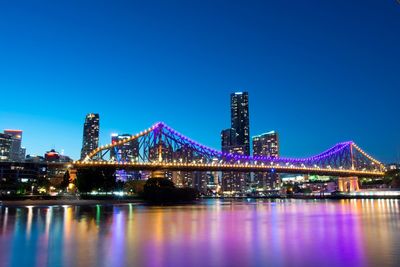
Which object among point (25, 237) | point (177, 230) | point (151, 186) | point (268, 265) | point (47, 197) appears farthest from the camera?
point (151, 186)

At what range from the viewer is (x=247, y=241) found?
20.7m

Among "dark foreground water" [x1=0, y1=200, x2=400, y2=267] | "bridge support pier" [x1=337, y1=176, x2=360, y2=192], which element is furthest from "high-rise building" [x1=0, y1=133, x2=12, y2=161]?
"dark foreground water" [x1=0, y1=200, x2=400, y2=267]

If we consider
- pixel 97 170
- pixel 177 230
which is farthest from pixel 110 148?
pixel 177 230

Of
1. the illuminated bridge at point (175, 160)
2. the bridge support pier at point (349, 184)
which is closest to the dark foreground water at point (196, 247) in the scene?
the illuminated bridge at point (175, 160)

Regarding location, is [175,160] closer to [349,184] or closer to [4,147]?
[349,184]

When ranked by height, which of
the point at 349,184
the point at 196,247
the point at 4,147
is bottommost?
the point at 196,247

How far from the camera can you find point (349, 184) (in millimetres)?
134625

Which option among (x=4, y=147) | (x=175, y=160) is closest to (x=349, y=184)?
(x=175, y=160)

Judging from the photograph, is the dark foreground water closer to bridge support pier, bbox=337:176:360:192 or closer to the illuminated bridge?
the illuminated bridge

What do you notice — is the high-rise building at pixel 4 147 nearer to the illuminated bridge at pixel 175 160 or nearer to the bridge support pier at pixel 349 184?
the illuminated bridge at pixel 175 160

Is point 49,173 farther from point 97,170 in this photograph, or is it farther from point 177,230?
point 177,230

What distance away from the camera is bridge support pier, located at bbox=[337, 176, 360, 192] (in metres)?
129

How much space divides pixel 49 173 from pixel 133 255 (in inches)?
Answer: 5851

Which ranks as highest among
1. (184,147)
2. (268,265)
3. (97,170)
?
(184,147)
